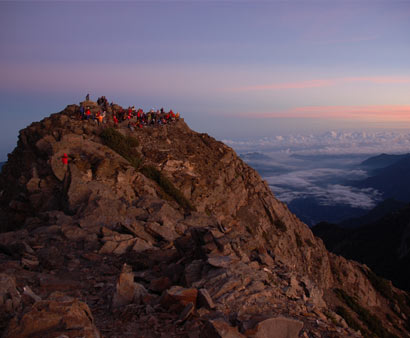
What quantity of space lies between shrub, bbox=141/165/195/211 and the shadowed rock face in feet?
1.56

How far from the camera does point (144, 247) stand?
12.0 metres

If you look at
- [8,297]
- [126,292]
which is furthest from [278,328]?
[8,297]

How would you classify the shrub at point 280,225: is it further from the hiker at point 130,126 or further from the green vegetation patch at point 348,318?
the hiker at point 130,126

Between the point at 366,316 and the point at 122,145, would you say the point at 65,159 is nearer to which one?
the point at 122,145

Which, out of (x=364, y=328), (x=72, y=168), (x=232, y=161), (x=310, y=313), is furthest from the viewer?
(x=232, y=161)

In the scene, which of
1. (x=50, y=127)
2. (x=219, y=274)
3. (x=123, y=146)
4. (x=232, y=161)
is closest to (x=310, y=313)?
(x=219, y=274)

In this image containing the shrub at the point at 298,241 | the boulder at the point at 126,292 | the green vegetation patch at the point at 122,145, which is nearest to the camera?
the boulder at the point at 126,292

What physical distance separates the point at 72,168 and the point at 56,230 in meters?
6.87

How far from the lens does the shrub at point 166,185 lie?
24.6 meters

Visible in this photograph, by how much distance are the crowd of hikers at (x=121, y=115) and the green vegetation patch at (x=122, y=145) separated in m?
2.74

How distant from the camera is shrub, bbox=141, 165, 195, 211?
80.6 ft

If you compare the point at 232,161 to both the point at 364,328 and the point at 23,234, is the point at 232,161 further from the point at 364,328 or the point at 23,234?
the point at 23,234

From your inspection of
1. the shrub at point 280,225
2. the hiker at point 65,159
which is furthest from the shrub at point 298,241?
the hiker at point 65,159

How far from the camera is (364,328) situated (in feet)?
96.1
